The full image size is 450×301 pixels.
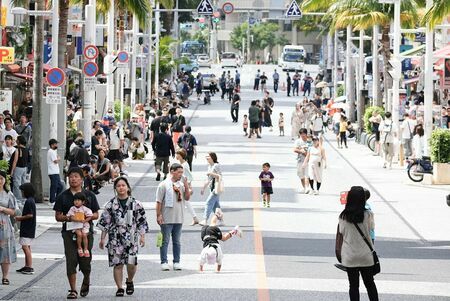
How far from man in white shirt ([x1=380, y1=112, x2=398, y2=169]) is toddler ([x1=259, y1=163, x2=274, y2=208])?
12.2 metres

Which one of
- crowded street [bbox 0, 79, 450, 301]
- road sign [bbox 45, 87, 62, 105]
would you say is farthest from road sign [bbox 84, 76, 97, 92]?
road sign [bbox 45, 87, 62, 105]

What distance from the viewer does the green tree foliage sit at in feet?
600

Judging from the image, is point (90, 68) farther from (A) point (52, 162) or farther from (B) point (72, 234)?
(B) point (72, 234)

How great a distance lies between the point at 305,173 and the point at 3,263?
56.9 ft

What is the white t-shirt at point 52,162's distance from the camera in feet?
108

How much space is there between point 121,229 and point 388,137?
88.5ft

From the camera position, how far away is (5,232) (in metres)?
20.6

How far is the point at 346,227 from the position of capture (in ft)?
53.8

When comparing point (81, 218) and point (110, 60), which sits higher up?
point (110, 60)

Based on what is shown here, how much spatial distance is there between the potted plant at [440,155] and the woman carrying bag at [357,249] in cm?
2328

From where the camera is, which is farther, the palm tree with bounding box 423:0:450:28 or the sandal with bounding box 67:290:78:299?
the palm tree with bounding box 423:0:450:28

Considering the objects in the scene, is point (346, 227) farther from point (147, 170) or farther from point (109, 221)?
point (147, 170)

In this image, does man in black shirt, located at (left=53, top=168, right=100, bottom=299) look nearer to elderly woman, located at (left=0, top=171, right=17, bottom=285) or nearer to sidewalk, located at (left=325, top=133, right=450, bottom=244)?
elderly woman, located at (left=0, top=171, right=17, bottom=285)

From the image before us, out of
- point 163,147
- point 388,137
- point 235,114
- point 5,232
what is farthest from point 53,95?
point 235,114
